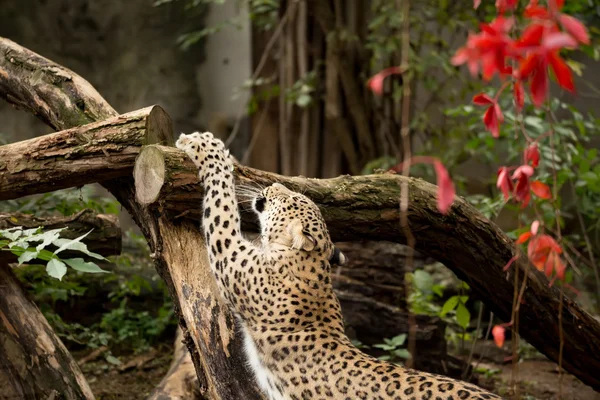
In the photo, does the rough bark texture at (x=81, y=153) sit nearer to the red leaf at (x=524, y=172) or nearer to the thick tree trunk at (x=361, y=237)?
the thick tree trunk at (x=361, y=237)

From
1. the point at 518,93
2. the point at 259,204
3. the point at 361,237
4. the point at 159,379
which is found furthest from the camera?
the point at 159,379

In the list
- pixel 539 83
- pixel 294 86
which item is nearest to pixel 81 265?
pixel 539 83

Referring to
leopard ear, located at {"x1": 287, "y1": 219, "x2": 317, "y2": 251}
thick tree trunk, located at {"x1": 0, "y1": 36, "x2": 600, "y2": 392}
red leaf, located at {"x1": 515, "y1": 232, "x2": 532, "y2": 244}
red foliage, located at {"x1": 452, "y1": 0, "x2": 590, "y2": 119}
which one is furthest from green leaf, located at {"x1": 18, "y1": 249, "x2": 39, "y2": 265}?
red foliage, located at {"x1": 452, "y1": 0, "x2": 590, "y2": 119}

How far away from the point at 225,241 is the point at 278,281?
377 millimetres

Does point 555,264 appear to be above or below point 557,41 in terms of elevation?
below

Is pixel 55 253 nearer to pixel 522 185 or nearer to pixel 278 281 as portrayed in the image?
pixel 278 281

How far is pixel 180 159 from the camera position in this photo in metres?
3.87

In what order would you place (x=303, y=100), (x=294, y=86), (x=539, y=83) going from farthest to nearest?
(x=294, y=86) < (x=303, y=100) < (x=539, y=83)

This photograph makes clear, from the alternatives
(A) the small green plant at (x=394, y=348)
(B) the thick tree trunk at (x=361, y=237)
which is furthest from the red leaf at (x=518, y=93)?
(A) the small green plant at (x=394, y=348)

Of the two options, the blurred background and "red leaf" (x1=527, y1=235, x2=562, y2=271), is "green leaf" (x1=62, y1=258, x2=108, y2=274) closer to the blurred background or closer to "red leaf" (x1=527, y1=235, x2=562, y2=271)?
"red leaf" (x1=527, y1=235, x2=562, y2=271)

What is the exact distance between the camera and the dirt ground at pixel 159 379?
5.86 metres

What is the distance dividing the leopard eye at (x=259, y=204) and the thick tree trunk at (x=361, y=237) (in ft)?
0.44

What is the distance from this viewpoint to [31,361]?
441 centimetres

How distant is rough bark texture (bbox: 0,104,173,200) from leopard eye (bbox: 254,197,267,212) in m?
0.64
